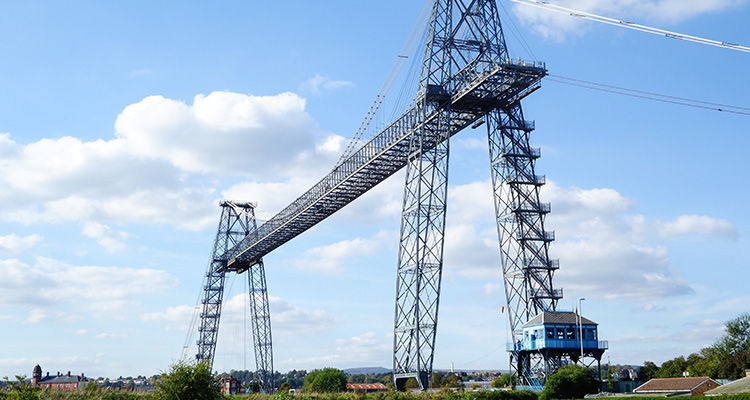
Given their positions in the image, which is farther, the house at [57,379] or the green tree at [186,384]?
the house at [57,379]

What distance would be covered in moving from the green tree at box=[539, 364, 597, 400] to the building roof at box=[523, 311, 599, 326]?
3.22m

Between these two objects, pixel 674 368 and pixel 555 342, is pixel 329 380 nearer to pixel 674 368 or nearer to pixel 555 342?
pixel 674 368

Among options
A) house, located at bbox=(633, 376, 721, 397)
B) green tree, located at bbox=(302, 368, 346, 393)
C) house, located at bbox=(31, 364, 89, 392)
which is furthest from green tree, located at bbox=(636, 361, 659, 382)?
house, located at bbox=(31, 364, 89, 392)

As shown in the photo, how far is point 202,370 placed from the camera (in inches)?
1051

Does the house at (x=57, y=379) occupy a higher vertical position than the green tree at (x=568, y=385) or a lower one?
lower

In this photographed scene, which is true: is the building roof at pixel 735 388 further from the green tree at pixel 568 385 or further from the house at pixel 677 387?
the green tree at pixel 568 385

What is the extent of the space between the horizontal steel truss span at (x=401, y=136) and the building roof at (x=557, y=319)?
12.2 meters

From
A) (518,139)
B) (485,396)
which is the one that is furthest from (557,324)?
(518,139)

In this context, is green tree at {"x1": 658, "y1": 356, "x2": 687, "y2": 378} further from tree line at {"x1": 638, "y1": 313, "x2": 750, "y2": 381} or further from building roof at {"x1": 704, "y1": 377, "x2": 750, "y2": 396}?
building roof at {"x1": 704, "y1": 377, "x2": 750, "y2": 396}

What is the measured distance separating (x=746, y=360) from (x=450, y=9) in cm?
3788

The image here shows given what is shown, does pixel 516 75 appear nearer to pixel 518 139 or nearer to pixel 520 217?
pixel 518 139

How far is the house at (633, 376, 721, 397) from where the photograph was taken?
40934mm

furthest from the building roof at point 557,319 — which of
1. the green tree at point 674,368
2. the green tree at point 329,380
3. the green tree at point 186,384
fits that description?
the green tree at point 329,380

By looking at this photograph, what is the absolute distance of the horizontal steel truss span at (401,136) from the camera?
3797cm
